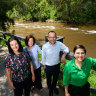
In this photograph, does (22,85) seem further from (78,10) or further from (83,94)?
(78,10)

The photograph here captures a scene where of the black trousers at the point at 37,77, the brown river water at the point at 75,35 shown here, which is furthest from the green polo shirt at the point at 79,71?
the brown river water at the point at 75,35

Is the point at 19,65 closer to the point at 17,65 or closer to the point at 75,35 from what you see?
the point at 17,65

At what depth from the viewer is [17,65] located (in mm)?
2361

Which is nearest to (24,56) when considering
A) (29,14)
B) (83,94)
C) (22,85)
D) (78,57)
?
(22,85)

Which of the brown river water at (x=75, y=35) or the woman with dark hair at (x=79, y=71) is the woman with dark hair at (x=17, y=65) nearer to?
the woman with dark hair at (x=79, y=71)

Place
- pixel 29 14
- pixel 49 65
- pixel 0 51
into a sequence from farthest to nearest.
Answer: pixel 29 14
pixel 0 51
pixel 49 65

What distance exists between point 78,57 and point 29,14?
33.0m

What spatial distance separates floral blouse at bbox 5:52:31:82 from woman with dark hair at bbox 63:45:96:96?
2.69 feet

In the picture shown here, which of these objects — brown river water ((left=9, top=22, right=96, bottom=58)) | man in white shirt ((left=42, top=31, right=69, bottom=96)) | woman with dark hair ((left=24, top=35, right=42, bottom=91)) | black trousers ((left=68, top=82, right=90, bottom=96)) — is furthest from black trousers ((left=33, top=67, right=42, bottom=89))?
brown river water ((left=9, top=22, right=96, bottom=58))

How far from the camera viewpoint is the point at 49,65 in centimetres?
290

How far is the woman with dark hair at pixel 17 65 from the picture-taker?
7.72ft

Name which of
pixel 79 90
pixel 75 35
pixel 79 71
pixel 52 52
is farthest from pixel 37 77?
pixel 75 35

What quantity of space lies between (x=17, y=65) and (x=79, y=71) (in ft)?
3.62

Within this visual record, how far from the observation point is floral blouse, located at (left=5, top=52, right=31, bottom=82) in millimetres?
2348
